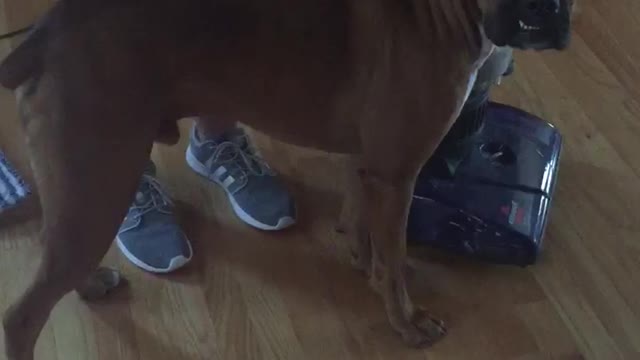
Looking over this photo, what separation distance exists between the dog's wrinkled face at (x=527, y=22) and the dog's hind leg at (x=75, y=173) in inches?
22.1

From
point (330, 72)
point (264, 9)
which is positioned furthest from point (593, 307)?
point (264, 9)

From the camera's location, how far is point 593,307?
1.83m

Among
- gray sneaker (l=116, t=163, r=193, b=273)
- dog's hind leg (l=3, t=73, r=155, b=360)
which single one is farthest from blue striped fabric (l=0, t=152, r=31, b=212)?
dog's hind leg (l=3, t=73, r=155, b=360)

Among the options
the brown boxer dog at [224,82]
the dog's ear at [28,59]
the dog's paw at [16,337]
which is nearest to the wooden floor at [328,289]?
the dog's paw at [16,337]

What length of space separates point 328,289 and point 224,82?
1.85 ft

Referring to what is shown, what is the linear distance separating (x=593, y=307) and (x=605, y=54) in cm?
81

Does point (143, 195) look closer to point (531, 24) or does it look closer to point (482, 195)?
point (482, 195)

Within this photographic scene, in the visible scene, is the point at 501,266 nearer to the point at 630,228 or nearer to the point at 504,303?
the point at 504,303

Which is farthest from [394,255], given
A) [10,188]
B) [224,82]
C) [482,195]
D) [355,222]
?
[10,188]

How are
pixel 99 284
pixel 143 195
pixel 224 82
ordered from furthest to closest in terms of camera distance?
pixel 143 195 → pixel 99 284 → pixel 224 82

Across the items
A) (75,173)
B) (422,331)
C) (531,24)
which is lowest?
(422,331)

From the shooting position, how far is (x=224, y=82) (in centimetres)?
149

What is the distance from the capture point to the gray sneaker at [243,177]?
1.96 metres

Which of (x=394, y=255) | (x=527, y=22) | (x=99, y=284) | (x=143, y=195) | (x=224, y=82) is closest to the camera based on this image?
(x=527, y=22)
